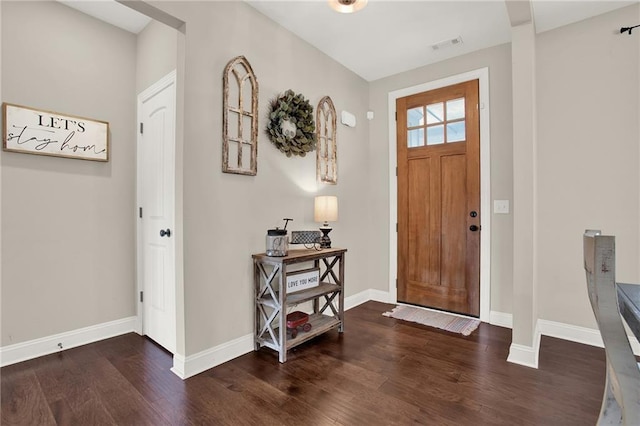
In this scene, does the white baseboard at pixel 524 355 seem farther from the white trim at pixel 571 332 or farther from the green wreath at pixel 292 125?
the green wreath at pixel 292 125

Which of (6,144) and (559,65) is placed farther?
(559,65)

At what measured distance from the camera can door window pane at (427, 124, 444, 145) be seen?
11.1 ft

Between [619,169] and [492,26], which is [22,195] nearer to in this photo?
[492,26]

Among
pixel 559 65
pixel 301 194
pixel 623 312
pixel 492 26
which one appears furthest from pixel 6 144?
pixel 559 65

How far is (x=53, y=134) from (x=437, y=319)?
3735mm

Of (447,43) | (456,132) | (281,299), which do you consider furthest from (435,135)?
(281,299)

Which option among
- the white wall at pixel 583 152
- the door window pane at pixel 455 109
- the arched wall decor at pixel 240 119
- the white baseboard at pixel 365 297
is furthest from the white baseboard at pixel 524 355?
the arched wall decor at pixel 240 119

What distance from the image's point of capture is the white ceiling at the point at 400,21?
246cm

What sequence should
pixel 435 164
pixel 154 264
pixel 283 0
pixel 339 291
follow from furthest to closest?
1. pixel 435 164
2. pixel 339 291
3. pixel 154 264
4. pixel 283 0

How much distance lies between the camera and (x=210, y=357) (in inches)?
86.0

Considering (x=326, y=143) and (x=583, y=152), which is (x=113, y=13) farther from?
(x=583, y=152)

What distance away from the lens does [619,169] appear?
8.14 ft

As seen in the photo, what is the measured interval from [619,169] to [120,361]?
413 centimetres

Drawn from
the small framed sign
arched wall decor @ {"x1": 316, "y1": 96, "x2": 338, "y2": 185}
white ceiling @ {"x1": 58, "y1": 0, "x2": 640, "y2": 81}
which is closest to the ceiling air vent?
white ceiling @ {"x1": 58, "y1": 0, "x2": 640, "y2": 81}
